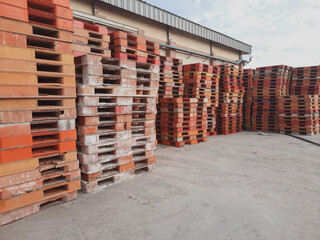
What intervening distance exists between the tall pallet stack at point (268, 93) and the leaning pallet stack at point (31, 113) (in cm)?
Answer: 1091

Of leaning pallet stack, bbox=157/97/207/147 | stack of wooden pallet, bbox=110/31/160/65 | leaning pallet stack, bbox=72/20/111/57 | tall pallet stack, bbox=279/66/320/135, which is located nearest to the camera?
leaning pallet stack, bbox=72/20/111/57

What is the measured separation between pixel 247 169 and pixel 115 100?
332cm

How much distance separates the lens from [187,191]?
3680 millimetres

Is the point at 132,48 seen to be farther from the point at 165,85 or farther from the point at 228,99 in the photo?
the point at 228,99

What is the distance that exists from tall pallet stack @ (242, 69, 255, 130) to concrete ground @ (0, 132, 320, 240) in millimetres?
7487

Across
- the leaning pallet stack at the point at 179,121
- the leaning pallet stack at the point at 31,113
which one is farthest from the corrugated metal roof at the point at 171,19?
the leaning pallet stack at the point at 31,113

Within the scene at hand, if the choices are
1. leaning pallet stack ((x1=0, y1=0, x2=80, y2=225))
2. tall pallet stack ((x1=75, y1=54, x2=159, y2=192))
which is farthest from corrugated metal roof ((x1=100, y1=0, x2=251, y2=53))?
leaning pallet stack ((x1=0, y1=0, x2=80, y2=225))

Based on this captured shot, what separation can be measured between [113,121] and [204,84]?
6325 mm

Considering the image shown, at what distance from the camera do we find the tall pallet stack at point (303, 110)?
9859mm

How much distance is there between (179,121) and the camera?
24.3 feet

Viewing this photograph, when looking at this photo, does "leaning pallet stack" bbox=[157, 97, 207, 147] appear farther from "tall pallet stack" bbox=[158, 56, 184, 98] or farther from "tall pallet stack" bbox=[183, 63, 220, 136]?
"tall pallet stack" bbox=[183, 63, 220, 136]

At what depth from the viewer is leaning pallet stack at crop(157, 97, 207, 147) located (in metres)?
7.43

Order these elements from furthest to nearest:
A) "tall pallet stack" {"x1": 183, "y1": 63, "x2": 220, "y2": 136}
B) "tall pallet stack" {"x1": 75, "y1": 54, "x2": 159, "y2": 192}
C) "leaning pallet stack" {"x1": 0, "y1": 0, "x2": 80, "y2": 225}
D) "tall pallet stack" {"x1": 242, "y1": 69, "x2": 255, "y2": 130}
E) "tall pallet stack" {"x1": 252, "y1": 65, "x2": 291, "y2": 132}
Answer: "tall pallet stack" {"x1": 242, "y1": 69, "x2": 255, "y2": 130} < "tall pallet stack" {"x1": 252, "y1": 65, "x2": 291, "y2": 132} < "tall pallet stack" {"x1": 183, "y1": 63, "x2": 220, "y2": 136} < "tall pallet stack" {"x1": 75, "y1": 54, "x2": 159, "y2": 192} < "leaning pallet stack" {"x1": 0, "y1": 0, "x2": 80, "y2": 225}

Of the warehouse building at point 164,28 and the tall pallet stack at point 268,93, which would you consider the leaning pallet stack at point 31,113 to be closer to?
the warehouse building at point 164,28
